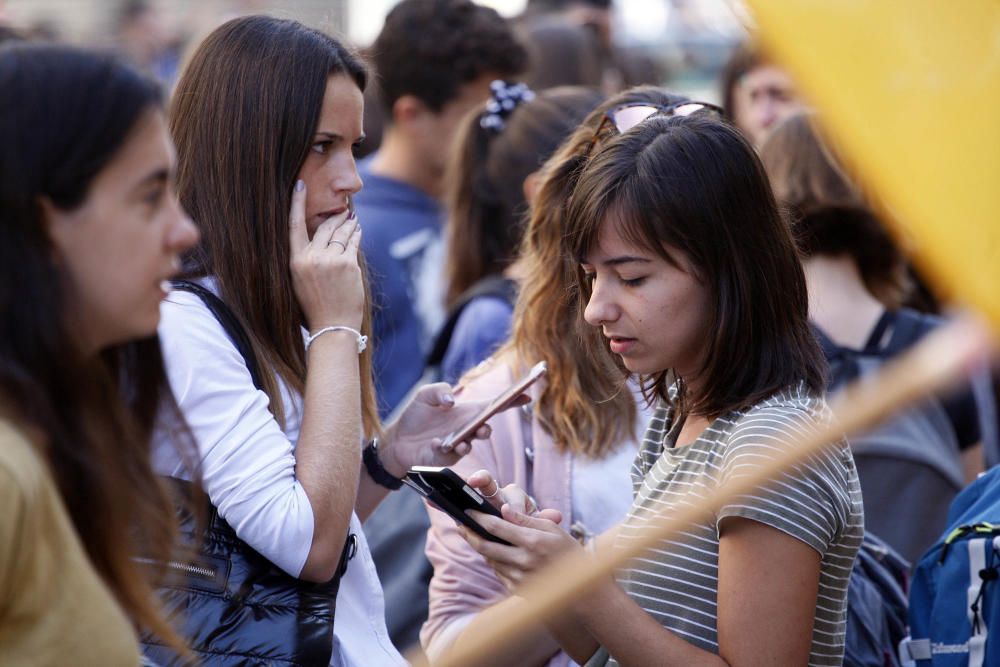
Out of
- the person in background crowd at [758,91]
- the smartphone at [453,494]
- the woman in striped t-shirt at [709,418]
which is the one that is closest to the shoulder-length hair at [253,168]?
the smartphone at [453,494]

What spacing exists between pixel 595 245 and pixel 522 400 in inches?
15.1

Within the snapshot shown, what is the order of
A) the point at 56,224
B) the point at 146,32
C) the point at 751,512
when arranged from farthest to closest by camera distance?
the point at 146,32, the point at 751,512, the point at 56,224

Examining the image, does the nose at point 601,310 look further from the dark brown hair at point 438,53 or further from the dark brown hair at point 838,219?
the dark brown hair at point 438,53

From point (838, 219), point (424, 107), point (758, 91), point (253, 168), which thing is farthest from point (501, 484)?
point (758, 91)

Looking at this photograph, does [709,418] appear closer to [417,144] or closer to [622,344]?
[622,344]

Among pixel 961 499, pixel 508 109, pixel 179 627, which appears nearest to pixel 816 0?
pixel 179 627

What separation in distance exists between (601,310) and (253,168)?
26.2 inches

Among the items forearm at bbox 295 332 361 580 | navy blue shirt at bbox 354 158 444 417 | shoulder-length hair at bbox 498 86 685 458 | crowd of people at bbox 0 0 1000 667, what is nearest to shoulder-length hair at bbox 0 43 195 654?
crowd of people at bbox 0 0 1000 667

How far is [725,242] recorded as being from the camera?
211 cm

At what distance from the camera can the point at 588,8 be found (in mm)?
6594

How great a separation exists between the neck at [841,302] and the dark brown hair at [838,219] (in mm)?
35

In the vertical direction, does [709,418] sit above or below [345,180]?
below

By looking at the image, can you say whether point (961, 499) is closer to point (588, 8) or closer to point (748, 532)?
point (748, 532)

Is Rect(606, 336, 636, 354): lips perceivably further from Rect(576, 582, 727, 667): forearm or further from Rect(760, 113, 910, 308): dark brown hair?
Rect(760, 113, 910, 308): dark brown hair
